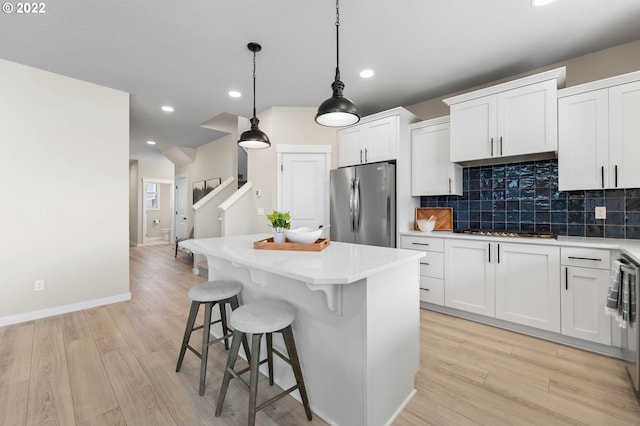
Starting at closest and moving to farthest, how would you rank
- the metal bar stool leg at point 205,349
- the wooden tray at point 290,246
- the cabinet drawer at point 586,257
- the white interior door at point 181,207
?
1. the metal bar stool leg at point 205,349
2. the wooden tray at point 290,246
3. the cabinet drawer at point 586,257
4. the white interior door at point 181,207

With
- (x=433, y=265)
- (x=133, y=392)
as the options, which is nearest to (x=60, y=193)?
(x=133, y=392)

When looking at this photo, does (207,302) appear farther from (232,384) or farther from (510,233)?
(510,233)

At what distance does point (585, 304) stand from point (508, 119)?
5.77 ft

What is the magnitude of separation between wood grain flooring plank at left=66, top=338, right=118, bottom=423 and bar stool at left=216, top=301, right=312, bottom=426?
750 millimetres

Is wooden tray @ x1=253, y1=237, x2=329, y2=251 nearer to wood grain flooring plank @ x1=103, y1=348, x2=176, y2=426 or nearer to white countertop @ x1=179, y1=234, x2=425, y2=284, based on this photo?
white countertop @ x1=179, y1=234, x2=425, y2=284

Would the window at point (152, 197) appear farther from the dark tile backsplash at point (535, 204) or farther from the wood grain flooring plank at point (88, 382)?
the dark tile backsplash at point (535, 204)

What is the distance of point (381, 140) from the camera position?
3.49m

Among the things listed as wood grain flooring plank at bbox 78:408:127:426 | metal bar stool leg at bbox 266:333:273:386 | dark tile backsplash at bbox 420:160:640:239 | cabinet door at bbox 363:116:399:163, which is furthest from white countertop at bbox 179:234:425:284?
dark tile backsplash at bbox 420:160:640:239

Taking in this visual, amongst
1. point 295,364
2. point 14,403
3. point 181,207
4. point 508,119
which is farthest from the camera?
point 181,207

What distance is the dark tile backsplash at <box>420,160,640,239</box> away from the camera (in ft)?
8.14

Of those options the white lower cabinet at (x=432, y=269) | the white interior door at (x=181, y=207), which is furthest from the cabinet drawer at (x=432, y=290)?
the white interior door at (x=181, y=207)

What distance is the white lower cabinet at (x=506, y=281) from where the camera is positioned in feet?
7.79

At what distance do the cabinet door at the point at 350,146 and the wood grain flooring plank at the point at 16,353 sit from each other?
11.9 ft

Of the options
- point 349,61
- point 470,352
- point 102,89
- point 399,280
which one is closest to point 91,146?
point 102,89
